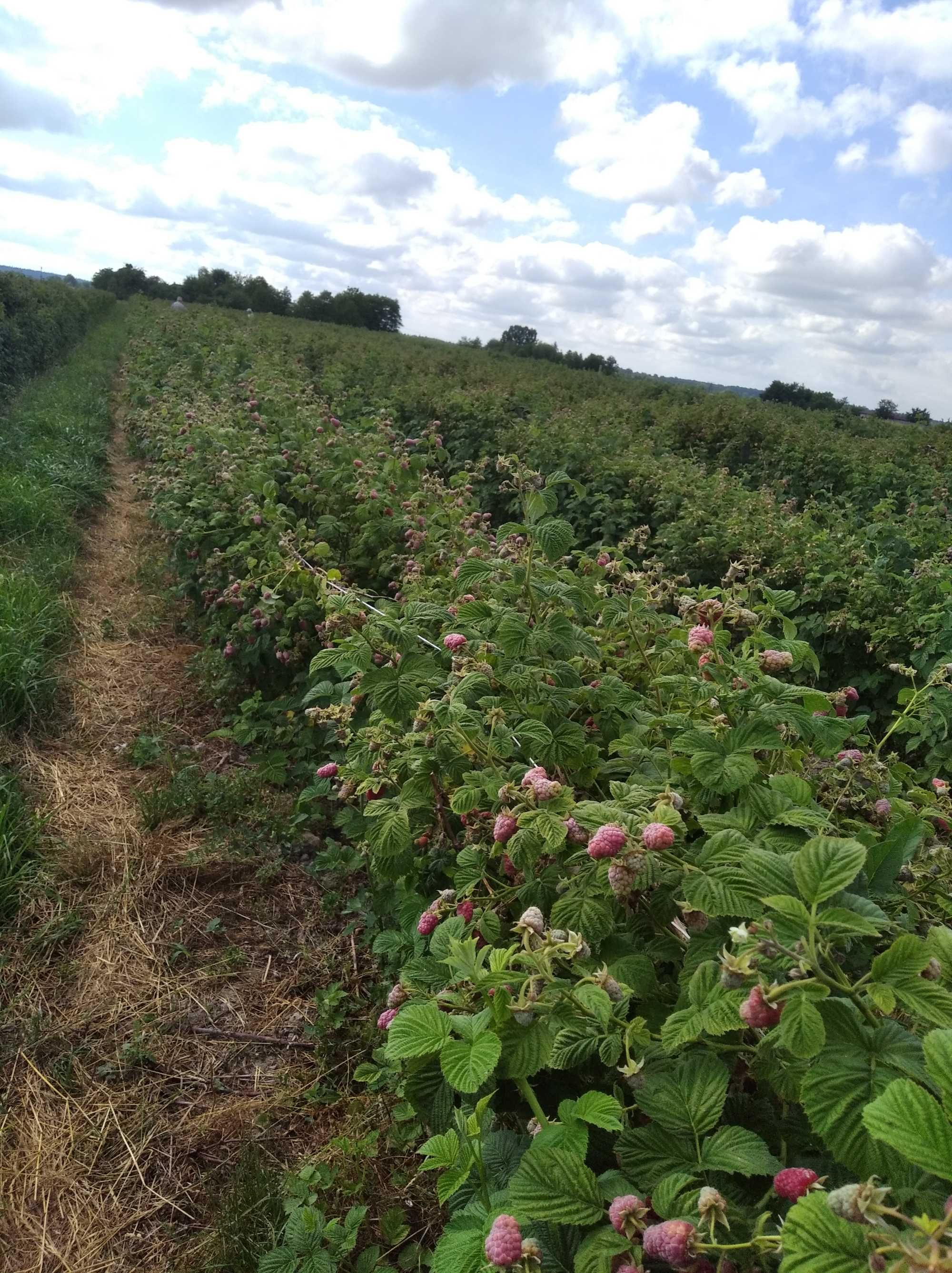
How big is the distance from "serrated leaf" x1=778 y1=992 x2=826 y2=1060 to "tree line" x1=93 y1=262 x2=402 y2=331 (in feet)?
179

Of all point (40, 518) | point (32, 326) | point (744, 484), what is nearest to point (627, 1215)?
point (40, 518)

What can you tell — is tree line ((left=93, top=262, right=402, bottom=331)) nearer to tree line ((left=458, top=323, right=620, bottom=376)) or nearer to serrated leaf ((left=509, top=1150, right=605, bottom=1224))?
tree line ((left=458, top=323, right=620, bottom=376))

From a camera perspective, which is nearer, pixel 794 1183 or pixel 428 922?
pixel 794 1183

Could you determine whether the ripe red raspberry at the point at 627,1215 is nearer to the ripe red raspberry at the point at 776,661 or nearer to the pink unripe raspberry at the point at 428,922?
the pink unripe raspberry at the point at 428,922

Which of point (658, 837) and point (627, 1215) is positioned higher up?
point (658, 837)

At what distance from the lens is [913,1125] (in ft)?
2.18

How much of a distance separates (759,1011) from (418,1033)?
49cm

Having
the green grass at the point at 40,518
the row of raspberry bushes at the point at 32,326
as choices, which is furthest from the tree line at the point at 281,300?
the green grass at the point at 40,518

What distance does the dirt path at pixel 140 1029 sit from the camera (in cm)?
210

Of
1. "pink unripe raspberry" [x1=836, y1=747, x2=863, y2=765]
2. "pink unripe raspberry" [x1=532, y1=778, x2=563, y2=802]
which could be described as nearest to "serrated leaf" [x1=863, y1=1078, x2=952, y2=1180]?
"pink unripe raspberry" [x1=532, y1=778, x2=563, y2=802]

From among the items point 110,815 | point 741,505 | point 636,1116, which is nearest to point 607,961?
point 636,1116

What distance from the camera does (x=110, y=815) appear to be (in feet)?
11.6

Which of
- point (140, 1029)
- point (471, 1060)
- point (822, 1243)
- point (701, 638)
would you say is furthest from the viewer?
point (140, 1029)

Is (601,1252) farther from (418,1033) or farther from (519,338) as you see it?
(519,338)
